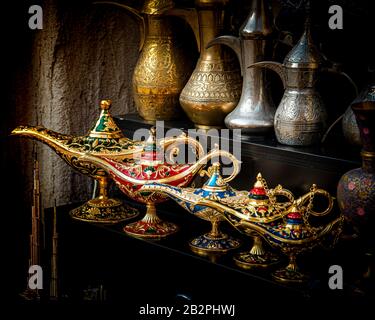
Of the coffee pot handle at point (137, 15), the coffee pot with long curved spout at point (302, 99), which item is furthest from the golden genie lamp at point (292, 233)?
the coffee pot handle at point (137, 15)

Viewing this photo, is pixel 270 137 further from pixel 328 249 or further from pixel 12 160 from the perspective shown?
pixel 12 160

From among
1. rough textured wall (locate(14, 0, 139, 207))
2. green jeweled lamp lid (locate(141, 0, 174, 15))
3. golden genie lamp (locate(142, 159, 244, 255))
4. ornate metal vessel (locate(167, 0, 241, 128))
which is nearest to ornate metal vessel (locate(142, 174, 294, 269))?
golden genie lamp (locate(142, 159, 244, 255))

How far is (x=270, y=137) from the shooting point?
152 centimetres

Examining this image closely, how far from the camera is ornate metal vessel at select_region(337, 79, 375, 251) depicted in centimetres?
116

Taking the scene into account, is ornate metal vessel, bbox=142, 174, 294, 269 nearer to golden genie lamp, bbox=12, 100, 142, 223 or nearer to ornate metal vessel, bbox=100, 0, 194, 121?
golden genie lamp, bbox=12, 100, 142, 223

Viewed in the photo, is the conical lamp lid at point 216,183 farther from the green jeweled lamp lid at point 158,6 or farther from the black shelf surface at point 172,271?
the green jeweled lamp lid at point 158,6

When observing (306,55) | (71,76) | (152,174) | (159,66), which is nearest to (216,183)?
(152,174)

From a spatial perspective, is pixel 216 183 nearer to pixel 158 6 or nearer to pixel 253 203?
pixel 253 203

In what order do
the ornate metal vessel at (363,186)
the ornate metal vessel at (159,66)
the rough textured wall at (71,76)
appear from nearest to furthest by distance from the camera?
the ornate metal vessel at (363,186), the ornate metal vessel at (159,66), the rough textured wall at (71,76)

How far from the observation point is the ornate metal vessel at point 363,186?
1.16 meters

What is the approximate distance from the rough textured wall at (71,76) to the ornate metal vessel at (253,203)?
56 cm

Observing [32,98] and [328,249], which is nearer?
[328,249]
